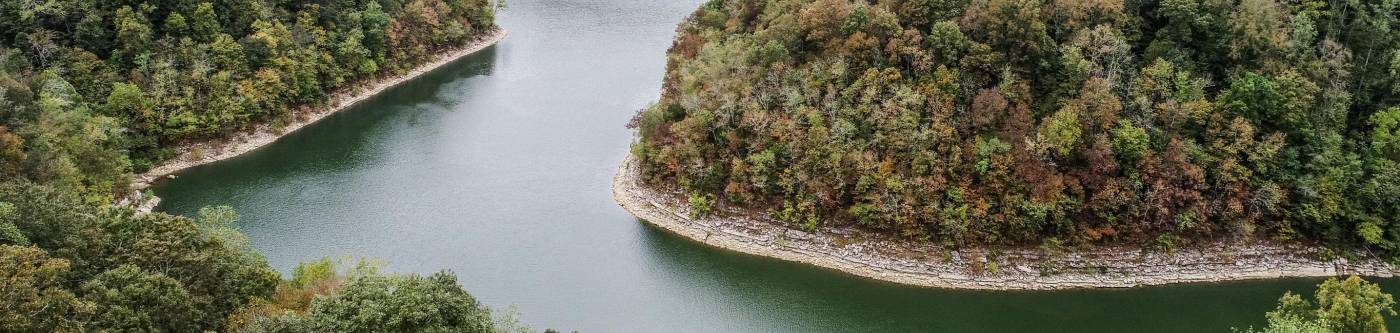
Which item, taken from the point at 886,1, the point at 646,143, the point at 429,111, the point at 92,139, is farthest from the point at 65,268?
the point at 429,111

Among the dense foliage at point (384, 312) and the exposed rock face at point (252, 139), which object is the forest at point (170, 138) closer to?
the dense foliage at point (384, 312)

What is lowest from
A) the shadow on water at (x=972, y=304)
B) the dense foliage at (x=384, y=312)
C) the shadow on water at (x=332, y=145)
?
the shadow on water at (x=332, y=145)

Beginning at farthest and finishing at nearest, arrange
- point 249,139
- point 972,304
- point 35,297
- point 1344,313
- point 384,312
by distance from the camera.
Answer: point 249,139 → point 972,304 → point 1344,313 → point 384,312 → point 35,297

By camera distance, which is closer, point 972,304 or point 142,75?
point 972,304

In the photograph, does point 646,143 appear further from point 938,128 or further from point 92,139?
point 92,139

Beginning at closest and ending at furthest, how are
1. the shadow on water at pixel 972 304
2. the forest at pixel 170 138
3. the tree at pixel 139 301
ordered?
the tree at pixel 139 301, the forest at pixel 170 138, the shadow on water at pixel 972 304

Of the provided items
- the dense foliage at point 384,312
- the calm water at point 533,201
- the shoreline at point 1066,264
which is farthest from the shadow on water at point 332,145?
the shoreline at point 1066,264

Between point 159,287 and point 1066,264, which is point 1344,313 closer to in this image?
point 1066,264

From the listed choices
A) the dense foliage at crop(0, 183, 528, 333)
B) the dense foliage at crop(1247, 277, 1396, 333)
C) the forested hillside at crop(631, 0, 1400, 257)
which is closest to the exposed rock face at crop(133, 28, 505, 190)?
the dense foliage at crop(0, 183, 528, 333)

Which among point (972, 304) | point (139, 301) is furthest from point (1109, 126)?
point (139, 301)
